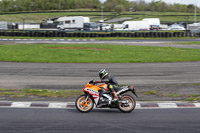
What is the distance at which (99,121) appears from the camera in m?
8.01

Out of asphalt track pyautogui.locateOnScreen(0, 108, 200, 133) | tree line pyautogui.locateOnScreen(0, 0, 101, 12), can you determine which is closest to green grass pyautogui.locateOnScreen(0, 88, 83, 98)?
asphalt track pyautogui.locateOnScreen(0, 108, 200, 133)

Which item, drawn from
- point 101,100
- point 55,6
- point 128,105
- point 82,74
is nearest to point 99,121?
point 101,100

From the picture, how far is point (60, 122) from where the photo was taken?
789 centimetres

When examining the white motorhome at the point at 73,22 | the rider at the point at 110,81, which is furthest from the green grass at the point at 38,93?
the white motorhome at the point at 73,22

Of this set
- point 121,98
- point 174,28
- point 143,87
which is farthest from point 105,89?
point 174,28

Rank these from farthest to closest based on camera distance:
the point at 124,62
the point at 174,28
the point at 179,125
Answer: the point at 174,28 → the point at 124,62 → the point at 179,125

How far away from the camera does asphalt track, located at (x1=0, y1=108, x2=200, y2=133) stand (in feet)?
24.0

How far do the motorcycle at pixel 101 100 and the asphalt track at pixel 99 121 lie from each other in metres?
0.17

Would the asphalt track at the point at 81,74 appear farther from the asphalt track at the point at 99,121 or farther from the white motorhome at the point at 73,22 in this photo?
the white motorhome at the point at 73,22

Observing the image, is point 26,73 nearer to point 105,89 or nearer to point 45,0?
point 105,89

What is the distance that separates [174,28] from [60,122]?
59.8 m

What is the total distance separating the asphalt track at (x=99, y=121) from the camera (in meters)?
7.31

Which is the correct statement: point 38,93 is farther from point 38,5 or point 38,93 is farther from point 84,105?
point 38,5

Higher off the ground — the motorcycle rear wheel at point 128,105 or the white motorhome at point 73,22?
the white motorhome at point 73,22
